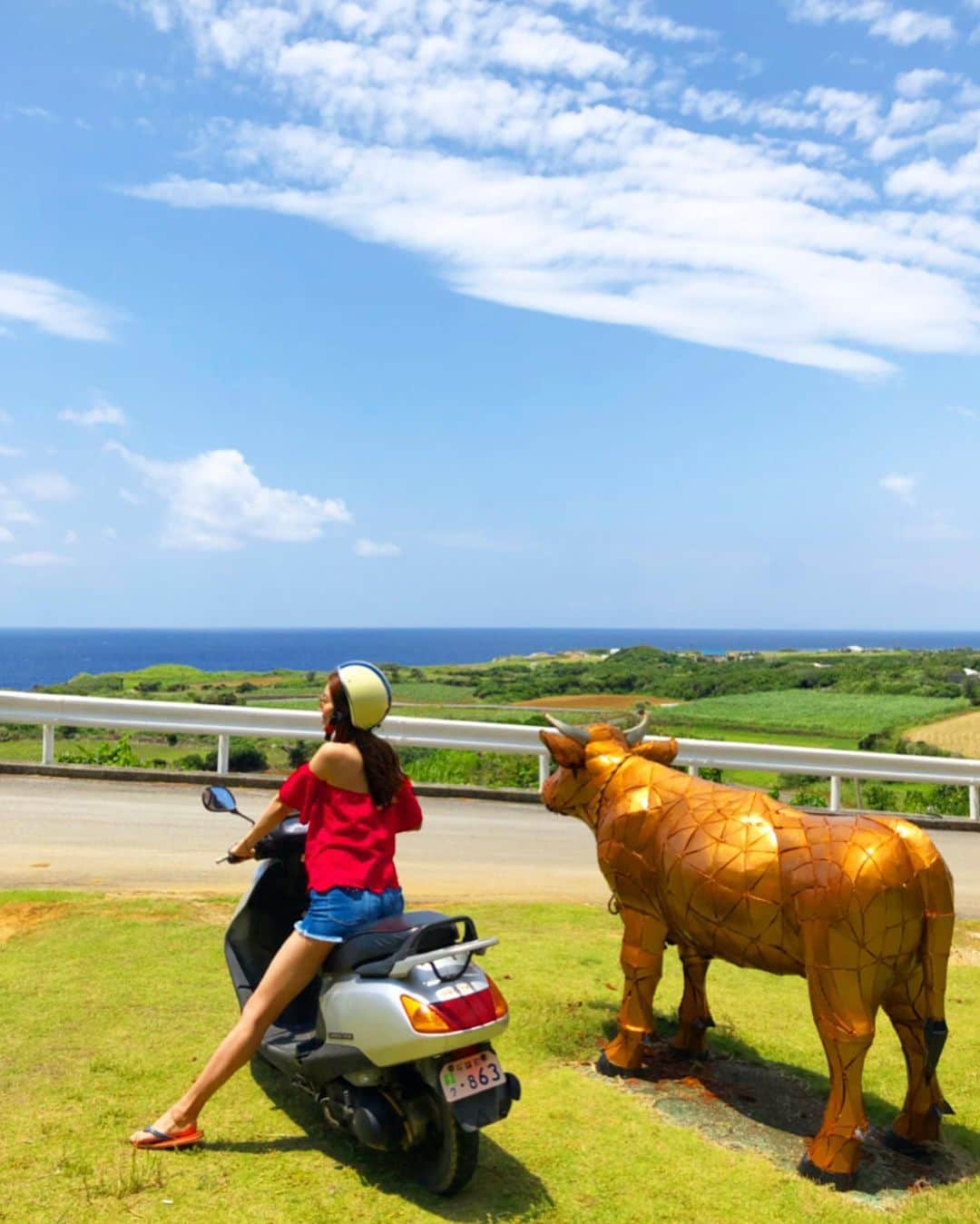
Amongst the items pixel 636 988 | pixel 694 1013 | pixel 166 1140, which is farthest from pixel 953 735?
pixel 166 1140

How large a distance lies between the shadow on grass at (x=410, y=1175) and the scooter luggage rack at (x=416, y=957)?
80 centimetres

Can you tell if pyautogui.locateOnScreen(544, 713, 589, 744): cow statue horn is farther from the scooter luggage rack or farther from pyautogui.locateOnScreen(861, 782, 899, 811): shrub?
pyautogui.locateOnScreen(861, 782, 899, 811): shrub

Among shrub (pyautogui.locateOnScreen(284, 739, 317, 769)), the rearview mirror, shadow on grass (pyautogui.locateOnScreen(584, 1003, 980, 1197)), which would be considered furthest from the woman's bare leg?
shrub (pyautogui.locateOnScreen(284, 739, 317, 769))

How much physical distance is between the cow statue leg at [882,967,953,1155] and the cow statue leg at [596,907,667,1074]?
3.68 feet

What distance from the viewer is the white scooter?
4.03m

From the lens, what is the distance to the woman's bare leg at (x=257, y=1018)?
439 cm

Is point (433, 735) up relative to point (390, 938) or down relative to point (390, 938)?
down

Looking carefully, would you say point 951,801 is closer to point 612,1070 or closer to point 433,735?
point 433,735

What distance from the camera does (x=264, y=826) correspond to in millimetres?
4941

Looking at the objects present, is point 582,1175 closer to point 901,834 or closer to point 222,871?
point 901,834

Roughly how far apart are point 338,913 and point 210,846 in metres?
6.56

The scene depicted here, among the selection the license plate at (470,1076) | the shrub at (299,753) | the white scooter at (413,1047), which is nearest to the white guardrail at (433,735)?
the shrub at (299,753)

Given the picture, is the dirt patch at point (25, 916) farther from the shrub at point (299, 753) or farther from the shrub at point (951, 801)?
the shrub at point (951, 801)

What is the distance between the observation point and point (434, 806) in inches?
542
